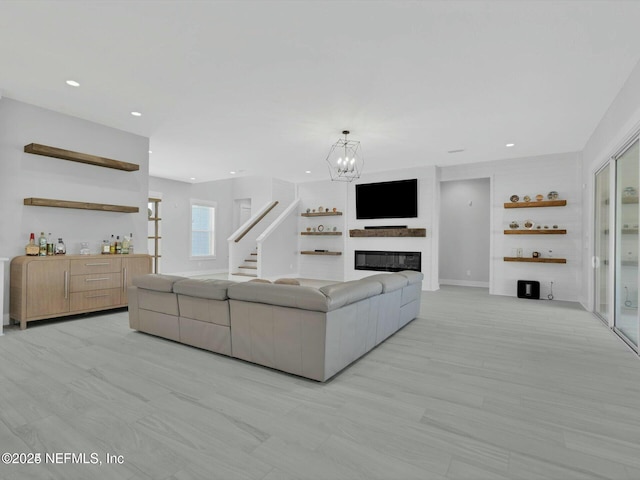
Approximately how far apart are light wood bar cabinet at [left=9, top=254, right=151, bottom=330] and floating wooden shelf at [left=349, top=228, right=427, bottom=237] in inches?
195

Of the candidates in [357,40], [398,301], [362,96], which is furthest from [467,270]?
[357,40]

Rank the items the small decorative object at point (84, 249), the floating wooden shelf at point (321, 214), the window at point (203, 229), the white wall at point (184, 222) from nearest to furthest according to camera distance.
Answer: the small decorative object at point (84, 249), the floating wooden shelf at point (321, 214), the white wall at point (184, 222), the window at point (203, 229)

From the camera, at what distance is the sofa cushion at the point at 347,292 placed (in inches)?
97.4

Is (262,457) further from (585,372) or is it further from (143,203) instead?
(143,203)

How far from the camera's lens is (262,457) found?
1.63 meters

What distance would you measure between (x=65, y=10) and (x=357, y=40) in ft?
7.37

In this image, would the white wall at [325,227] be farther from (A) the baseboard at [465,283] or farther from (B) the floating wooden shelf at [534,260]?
(B) the floating wooden shelf at [534,260]

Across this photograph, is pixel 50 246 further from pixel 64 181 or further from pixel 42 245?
pixel 64 181

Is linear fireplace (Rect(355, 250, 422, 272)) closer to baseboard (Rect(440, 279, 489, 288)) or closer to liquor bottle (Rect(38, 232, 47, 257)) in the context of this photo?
baseboard (Rect(440, 279, 489, 288))

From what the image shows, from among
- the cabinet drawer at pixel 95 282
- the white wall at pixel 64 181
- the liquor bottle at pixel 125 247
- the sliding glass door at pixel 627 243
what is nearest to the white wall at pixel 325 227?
the white wall at pixel 64 181

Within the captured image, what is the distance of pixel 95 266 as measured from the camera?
176 inches

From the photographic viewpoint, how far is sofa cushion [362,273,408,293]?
333 cm

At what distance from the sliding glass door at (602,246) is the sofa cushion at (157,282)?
5.21 m

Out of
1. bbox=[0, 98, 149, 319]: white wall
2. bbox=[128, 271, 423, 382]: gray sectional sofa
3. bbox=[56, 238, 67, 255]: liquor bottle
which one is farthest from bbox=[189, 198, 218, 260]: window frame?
bbox=[128, 271, 423, 382]: gray sectional sofa
